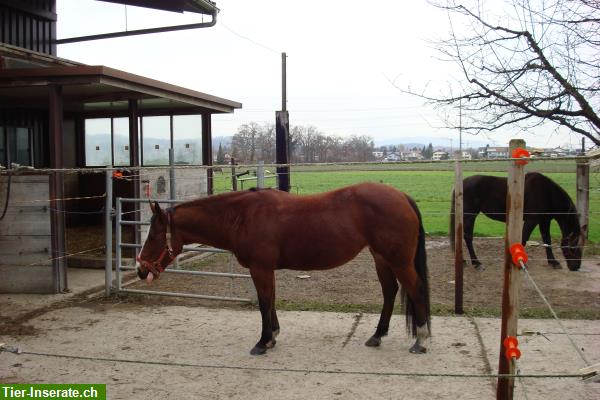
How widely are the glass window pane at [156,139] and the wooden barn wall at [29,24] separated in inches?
89.7

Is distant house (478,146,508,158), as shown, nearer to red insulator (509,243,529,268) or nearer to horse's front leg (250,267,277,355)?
horse's front leg (250,267,277,355)

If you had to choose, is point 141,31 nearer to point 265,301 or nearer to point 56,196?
point 56,196

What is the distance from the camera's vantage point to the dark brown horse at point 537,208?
26.4ft

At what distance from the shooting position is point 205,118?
34.4 ft

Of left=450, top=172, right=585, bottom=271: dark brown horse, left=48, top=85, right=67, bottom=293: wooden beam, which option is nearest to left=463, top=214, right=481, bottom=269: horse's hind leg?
left=450, top=172, right=585, bottom=271: dark brown horse

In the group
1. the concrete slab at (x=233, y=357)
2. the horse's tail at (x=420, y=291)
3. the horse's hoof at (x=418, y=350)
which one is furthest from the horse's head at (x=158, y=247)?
the horse's hoof at (x=418, y=350)

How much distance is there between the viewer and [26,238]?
656 cm

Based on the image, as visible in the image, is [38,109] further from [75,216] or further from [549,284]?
[549,284]

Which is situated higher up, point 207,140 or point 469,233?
point 207,140

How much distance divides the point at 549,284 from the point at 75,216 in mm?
8833

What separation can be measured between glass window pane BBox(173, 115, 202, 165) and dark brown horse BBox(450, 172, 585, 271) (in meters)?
5.20

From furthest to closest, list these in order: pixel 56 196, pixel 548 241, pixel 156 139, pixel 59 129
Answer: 1. pixel 156 139
2. pixel 548 241
3. pixel 59 129
4. pixel 56 196

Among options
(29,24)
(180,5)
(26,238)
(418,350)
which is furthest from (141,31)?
(418,350)

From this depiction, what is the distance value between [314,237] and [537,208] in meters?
5.32
